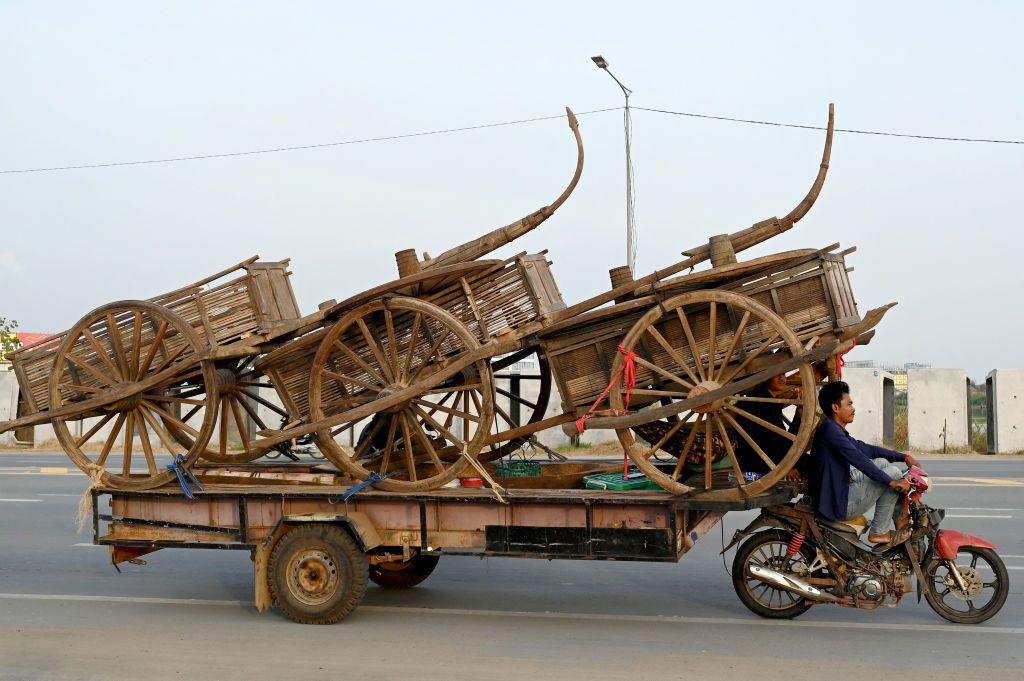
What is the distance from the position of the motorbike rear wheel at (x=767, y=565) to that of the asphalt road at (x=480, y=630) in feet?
0.34

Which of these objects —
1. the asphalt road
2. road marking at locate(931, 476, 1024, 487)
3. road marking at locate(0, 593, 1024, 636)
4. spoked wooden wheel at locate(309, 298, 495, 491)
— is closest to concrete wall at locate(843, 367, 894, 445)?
road marking at locate(931, 476, 1024, 487)

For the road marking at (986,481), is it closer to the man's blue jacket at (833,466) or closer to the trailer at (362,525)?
the man's blue jacket at (833,466)

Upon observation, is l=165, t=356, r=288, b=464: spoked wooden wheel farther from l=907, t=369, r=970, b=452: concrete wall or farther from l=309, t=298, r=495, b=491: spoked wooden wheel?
l=907, t=369, r=970, b=452: concrete wall

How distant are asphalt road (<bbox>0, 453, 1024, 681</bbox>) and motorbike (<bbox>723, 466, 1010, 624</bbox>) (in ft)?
0.76

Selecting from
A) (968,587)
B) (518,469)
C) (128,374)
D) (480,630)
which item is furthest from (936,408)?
(128,374)

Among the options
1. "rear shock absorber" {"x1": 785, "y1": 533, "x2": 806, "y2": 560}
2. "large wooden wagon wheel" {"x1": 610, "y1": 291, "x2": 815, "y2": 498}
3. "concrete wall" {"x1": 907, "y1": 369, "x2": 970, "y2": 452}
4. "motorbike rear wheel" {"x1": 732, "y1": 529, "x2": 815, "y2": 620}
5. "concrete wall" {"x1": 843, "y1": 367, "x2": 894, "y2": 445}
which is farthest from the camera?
"concrete wall" {"x1": 907, "y1": 369, "x2": 970, "y2": 452}

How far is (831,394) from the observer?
7172 millimetres

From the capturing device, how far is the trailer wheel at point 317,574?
728cm

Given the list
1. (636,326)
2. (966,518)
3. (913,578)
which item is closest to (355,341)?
(636,326)

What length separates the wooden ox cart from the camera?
22.5 ft

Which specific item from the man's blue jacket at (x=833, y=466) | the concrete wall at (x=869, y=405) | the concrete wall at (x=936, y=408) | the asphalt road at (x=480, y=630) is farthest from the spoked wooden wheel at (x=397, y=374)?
the concrete wall at (x=936, y=408)

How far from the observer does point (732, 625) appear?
23.7ft

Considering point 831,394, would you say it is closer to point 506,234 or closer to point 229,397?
point 506,234

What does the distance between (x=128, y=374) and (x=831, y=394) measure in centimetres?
494
